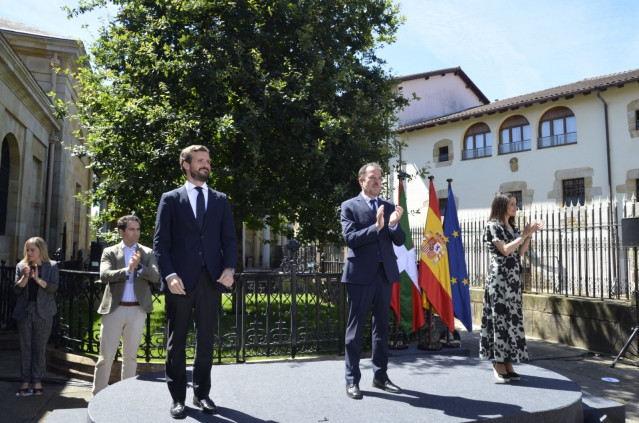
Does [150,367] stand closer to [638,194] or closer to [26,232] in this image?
[26,232]

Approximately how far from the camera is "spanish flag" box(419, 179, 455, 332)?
25.2 ft

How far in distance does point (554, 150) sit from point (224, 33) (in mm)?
19142

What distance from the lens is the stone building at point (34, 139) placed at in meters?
12.8

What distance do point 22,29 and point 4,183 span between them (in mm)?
6093

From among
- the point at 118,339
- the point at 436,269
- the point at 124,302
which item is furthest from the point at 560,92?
the point at 118,339

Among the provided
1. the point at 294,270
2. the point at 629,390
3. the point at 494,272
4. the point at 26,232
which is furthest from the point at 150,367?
the point at 26,232

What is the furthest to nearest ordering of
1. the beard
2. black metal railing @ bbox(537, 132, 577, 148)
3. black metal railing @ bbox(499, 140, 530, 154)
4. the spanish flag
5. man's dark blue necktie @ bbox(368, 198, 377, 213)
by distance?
black metal railing @ bbox(499, 140, 530, 154) → black metal railing @ bbox(537, 132, 577, 148) → the spanish flag → man's dark blue necktie @ bbox(368, 198, 377, 213) → the beard

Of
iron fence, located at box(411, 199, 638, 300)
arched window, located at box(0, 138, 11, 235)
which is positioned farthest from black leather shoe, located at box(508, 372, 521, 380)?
arched window, located at box(0, 138, 11, 235)

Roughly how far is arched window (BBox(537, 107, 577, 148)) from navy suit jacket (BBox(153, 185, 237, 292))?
23.3 meters

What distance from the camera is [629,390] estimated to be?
267 inches

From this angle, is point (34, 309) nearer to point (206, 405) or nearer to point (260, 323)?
point (260, 323)

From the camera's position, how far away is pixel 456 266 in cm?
793

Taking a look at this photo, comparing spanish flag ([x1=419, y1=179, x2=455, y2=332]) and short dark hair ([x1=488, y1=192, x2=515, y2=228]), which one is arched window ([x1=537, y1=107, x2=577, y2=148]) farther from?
short dark hair ([x1=488, y1=192, x2=515, y2=228])

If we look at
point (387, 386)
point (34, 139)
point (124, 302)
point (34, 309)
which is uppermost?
point (34, 139)
